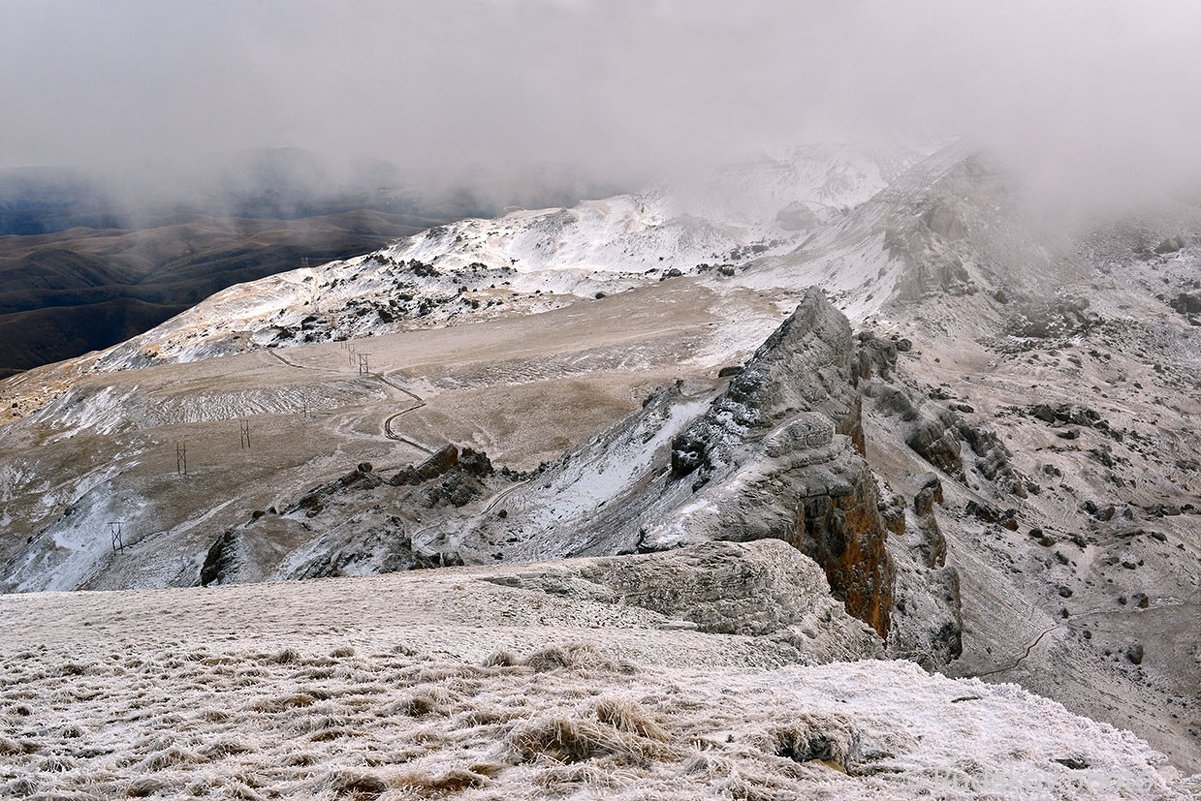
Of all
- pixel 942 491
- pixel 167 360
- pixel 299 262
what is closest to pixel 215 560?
pixel 942 491

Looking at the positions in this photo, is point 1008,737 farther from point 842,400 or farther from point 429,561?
point 842,400

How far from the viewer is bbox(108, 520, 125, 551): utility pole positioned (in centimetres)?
3616

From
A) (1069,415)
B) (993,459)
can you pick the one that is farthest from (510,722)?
(1069,415)

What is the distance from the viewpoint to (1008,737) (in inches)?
280

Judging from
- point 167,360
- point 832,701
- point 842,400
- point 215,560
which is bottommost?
point 167,360

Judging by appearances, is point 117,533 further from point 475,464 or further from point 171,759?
Result: point 171,759

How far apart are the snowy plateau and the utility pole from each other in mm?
510

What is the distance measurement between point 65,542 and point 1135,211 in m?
98.5

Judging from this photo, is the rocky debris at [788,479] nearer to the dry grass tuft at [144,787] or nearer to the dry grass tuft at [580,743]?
the dry grass tuft at [580,743]

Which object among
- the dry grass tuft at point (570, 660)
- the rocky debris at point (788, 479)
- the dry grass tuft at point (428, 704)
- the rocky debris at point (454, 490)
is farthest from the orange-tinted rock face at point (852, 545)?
the rocky debris at point (454, 490)

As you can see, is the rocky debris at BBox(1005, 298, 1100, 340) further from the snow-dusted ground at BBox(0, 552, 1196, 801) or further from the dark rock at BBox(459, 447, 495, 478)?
the snow-dusted ground at BBox(0, 552, 1196, 801)

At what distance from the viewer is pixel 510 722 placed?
697cm

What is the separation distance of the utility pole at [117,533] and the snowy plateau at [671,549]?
51 cm

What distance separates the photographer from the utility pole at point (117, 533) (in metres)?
36.2
